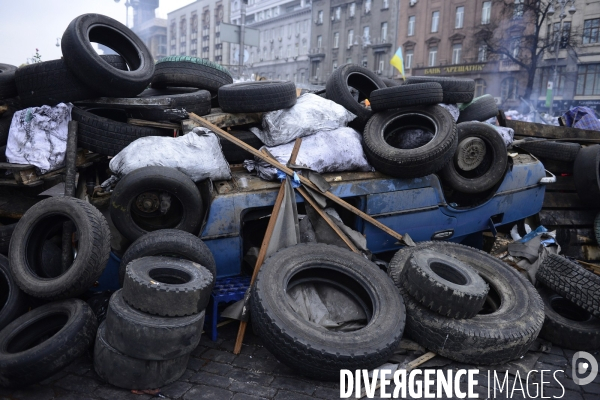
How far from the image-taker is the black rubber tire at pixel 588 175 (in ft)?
19.4

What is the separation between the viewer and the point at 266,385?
312cm

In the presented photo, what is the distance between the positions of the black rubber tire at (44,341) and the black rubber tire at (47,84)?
218cm

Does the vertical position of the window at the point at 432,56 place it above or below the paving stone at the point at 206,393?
above

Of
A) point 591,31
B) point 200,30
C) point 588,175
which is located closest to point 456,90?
point 588,175

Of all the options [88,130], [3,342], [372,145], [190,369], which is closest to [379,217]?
[372,145]

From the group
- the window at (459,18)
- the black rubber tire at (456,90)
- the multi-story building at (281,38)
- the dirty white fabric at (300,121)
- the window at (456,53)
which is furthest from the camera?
the multi-story building at (281,38)

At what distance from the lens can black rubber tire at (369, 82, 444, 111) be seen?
4.79 meters

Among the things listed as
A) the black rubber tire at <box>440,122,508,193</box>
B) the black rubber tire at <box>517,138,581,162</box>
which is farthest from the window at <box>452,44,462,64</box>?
the black rubber tire at <box>440,122,508,193</box>

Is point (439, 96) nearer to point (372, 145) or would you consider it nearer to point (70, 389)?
point (372, 145)

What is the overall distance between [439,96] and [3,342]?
14.7 ft

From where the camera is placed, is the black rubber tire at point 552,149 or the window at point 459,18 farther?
the window at point 459,18

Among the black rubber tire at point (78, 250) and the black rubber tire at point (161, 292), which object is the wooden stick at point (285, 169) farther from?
the black rubber tire at point (78, 250)

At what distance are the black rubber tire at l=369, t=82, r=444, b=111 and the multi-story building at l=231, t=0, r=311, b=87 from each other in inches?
2014

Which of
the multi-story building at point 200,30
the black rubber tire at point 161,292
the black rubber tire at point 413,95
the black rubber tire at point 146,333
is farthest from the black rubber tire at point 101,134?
the multi-story building at point 200,30
